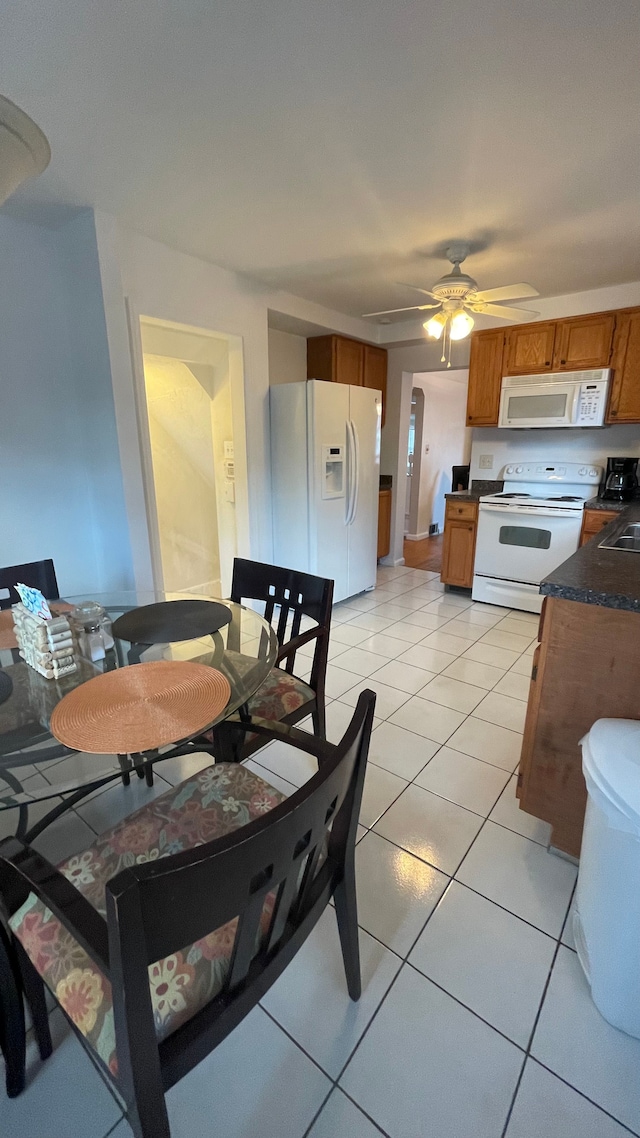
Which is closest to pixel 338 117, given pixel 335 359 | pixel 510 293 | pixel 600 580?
pixel 510 293

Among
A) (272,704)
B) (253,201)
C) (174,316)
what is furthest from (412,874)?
(174,316)

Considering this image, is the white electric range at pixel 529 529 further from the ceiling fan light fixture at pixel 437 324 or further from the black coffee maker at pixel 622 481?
the ceiling fan light fixture at pixel 437 324

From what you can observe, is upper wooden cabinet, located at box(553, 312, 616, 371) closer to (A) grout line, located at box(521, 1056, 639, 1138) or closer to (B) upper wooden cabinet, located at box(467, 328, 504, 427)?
(B) upper wooden cabinet, located at box(467, 328, 504, 427)

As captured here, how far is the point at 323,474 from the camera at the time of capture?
139 inches

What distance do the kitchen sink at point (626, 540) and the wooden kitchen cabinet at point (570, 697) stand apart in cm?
67

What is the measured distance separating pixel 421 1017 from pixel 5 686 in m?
1.35

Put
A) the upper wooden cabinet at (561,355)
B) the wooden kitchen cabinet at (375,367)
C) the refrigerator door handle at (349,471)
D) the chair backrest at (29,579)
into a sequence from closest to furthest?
the chair backrest at (29,579) < the upper wooden cabinet at (561,355) < the refrigerator door handle at (349,471) < the wooden kitchen cabinet at (375,367)

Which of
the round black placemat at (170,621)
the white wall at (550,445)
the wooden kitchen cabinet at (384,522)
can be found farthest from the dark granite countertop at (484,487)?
the round black placemat at (170,621)

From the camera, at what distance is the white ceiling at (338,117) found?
127 centimetres

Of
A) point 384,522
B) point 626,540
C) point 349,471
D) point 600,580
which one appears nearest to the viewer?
point 600,580

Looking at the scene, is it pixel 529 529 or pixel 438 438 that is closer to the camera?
pixel 529 529

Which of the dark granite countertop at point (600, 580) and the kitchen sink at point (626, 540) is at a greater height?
the dark granite countertop at point (600, 580)

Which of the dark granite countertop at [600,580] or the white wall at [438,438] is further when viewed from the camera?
the white wall at [438,438]

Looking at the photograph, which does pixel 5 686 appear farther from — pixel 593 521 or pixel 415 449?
pixel 415 449
